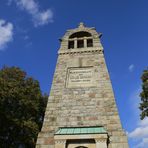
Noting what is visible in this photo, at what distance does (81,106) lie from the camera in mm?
12250

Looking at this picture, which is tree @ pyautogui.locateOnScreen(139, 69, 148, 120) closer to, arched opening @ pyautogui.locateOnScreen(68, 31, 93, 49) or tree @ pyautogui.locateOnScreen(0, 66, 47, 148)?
arched opening @ pyautogui.locateOnScreen(68, 31, 93, 49)

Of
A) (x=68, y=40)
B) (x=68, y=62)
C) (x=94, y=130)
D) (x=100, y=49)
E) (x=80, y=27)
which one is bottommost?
(x=94, y=130)

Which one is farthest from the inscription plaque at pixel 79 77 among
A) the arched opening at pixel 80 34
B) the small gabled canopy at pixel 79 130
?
the arched opening at pixel 80 34

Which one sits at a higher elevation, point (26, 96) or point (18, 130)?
point (26, 96)

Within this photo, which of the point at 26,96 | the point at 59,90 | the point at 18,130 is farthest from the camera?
the point at 26,96

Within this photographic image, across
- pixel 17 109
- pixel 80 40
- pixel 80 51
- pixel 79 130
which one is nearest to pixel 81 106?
pixel 79 130

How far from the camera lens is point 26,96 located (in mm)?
22516

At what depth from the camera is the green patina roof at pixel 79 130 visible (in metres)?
10.6

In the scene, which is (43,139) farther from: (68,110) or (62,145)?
(68,110)

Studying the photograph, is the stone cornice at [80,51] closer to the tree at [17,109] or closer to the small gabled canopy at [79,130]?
the small gabled canopy at [79,130]

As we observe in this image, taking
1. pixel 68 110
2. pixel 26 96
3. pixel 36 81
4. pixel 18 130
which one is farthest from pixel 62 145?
pixel 36 81

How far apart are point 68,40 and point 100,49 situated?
327 cm

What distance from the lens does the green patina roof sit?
1060 cm

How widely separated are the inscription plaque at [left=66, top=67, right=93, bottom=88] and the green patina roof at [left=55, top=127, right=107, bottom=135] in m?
3.11
